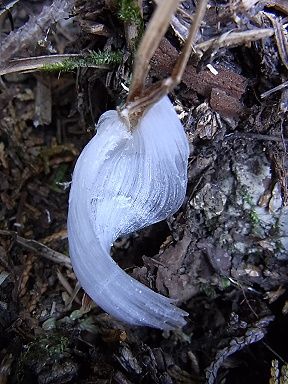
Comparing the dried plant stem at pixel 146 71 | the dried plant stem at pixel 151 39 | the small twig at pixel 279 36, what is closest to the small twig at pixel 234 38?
the small twig at pixel 279 36

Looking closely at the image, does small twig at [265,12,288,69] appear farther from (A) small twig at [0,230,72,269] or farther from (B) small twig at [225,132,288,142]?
(A) small twig at [0,230,72,269]

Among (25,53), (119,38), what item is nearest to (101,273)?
(119,38)

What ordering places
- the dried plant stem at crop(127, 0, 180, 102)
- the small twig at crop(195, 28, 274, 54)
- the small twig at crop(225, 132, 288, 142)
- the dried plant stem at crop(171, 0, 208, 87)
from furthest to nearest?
the small twig at crop(225, 132, 288, 142) < the small twig at crop(195, 28, 274, 54) < the dried plant stem at crop(171, 0, 208, 87) < the dried plant stem at crop(127, 0, 180, 102)

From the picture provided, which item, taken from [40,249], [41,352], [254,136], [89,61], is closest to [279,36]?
[254,136]

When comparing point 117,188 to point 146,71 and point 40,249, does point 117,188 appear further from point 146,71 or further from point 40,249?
point 40,249

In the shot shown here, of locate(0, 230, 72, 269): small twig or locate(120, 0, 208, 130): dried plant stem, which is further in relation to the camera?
locate(0, 230, 72, 269): small twig

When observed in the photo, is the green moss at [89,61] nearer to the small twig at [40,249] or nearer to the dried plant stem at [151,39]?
the dried plant stem at [151,39]

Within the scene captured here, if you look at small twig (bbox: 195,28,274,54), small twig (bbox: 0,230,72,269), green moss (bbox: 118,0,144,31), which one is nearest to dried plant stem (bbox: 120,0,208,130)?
small twig (bbox: 195,28,274,54)
